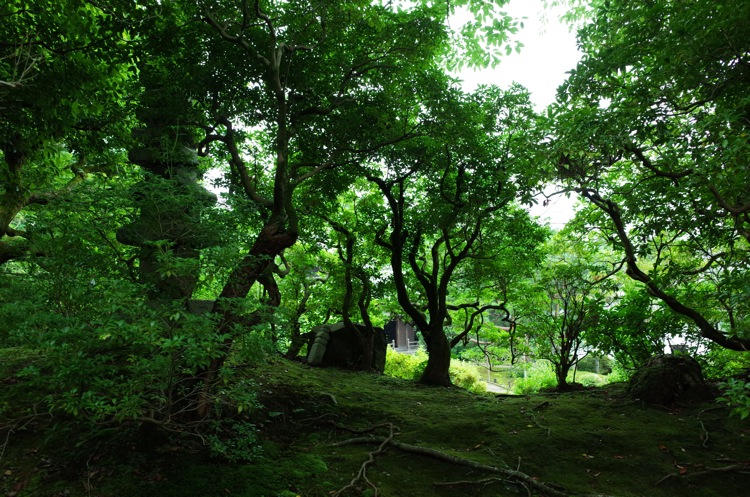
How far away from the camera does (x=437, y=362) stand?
32.8ft

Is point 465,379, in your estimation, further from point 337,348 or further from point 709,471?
point 709,471

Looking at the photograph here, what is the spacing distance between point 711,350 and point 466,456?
5.95 meters

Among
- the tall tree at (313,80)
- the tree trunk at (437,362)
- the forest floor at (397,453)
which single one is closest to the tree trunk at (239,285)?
the tall tree at (313,80)

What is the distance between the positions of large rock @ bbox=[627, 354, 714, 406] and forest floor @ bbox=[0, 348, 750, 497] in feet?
0.90

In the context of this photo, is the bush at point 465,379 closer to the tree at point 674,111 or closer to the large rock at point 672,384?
the large rock at point 672,384

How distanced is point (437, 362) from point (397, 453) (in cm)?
490

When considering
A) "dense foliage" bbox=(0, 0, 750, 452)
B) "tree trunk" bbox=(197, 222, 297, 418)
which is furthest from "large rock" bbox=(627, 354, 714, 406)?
"tree trunk" bbox=(197, 222, 297, 418)

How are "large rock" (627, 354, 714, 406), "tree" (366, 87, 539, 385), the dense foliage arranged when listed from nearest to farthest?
1. the dense foliage
2. "large rock" (627, 354, 714, 406)
3. "tree" (366, 87, 539, 385)

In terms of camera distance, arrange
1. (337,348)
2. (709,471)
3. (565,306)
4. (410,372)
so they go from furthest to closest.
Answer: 1. (410,372)
2. (337,348)
3. (565,306)
4. (709,471)

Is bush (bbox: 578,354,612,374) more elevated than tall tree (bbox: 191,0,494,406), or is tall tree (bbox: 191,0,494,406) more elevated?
tall tree (bbox: 191,0,494,406)

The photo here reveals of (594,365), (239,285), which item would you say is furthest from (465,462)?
(594,365)

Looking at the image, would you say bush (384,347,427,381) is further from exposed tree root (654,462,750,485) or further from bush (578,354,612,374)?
bush (578,354,612,374)

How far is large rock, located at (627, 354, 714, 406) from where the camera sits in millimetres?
6543

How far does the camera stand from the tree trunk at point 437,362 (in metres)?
9.93
